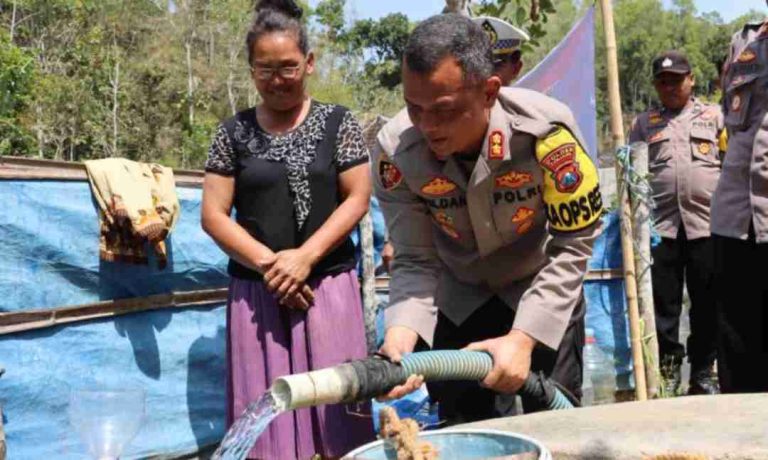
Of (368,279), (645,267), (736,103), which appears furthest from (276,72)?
(645,267)

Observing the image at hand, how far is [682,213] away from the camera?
18.9 feet

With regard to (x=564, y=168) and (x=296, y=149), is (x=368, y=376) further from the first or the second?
Result: (x=296, y=149)

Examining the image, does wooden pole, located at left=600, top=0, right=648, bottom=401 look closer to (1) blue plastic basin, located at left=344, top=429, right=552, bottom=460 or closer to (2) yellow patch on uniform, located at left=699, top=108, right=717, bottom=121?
(2) yellow patch on uniform, located at left=699, top=108, right=717, bottom=121

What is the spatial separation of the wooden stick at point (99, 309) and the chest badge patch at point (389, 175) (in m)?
1.63

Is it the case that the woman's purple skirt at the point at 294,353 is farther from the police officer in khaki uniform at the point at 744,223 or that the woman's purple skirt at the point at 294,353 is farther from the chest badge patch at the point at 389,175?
the police officer in khaki uniform at the point at 744,223

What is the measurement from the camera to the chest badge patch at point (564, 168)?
2.34m

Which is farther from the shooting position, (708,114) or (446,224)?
(708,114)

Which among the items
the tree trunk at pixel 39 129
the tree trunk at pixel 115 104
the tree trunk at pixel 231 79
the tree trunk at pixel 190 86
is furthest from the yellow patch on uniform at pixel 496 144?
the tree trunk at pixel 231 79

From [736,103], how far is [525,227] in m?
1.10

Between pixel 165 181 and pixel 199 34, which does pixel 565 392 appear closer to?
pixel 165 181

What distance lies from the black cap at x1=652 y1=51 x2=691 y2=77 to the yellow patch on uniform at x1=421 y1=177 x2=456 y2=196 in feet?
12.8

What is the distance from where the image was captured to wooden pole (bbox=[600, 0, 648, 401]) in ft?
14.9

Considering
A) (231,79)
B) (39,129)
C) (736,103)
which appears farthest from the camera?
(231,79)

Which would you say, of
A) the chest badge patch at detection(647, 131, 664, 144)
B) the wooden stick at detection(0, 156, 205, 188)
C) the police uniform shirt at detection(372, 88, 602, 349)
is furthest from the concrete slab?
the chest badge patch at detection(647, 131, 664, 144)
